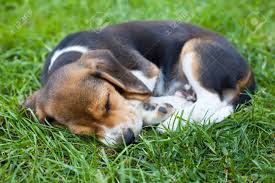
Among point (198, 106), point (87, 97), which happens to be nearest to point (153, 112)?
point (198, 106)

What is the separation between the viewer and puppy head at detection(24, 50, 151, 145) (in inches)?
193

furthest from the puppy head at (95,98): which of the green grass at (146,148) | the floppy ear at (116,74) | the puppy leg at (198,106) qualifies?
the puppy leg at (198,106)

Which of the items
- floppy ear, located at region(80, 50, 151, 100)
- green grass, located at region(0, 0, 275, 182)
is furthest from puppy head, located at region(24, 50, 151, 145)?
green grass, located at region(0, 0, 275, 182)

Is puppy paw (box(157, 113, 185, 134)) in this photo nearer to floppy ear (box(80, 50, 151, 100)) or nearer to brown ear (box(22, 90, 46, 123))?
floppy ear (box(80, 50, 151, 100))

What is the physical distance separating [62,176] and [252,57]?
3.70m

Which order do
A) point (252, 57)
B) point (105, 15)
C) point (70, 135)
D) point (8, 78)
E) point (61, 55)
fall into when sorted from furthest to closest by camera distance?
point (105, 15) < point (252, 57) < point (8, 78) < point (61, 55) < point (70, 135)

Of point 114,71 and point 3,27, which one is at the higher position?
point 114,71

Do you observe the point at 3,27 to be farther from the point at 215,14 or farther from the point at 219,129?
the point at 219,129

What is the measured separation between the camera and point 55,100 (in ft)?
16.5

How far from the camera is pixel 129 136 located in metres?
4.89

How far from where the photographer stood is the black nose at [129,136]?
486 cm

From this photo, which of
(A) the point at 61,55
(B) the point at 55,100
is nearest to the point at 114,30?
(A) the point at 61,55

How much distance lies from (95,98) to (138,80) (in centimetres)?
59

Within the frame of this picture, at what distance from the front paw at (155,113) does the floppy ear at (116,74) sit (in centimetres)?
18
